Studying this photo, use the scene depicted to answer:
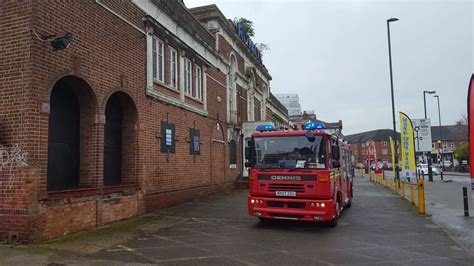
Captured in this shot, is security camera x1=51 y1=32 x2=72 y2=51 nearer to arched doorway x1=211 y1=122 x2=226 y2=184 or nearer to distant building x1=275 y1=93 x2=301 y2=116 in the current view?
arched doorway x1=211 y1=122 x2=226 y2=184

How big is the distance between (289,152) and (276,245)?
2722 mm

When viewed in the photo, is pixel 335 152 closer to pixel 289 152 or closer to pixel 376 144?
pixel 289 152

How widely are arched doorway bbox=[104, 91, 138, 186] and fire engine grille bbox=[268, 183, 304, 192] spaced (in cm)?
465

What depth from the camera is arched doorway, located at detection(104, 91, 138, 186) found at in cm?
1236

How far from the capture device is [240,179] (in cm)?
2478

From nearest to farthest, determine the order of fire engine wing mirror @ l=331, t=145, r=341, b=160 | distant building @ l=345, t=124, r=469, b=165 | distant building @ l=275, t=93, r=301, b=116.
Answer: fire engine wing mirror @ l=331, t=145, r=341, b=160 → distant building @ l=275, t=93, r=301, b=116 → distant building @ l=345, t=124, r=469, b=165

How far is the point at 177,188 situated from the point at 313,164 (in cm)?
684

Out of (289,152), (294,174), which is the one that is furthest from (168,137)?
(294,174)

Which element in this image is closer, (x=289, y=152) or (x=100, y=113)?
(x=289, y=152)

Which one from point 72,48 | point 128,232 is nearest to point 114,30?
point 72,48

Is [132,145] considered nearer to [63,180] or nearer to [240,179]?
[63,180]

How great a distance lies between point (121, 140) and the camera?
12758mm

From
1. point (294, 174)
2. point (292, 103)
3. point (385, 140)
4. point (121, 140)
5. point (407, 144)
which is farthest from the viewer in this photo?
point (385, 140)

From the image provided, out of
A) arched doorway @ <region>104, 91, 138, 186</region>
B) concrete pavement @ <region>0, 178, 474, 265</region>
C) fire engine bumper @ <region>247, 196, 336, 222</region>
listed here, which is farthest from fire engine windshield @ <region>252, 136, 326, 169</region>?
arched doorway @ <region>104, 91, 138, 186</region>
